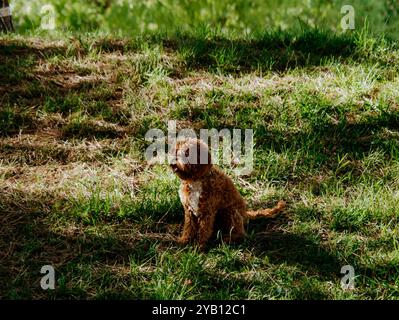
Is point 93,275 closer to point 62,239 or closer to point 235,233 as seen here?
point 62,239

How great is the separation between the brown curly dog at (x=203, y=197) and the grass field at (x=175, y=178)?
105 mm

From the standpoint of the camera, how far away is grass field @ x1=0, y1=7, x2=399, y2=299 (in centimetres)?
294

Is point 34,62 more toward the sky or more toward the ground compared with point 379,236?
more toward the sky

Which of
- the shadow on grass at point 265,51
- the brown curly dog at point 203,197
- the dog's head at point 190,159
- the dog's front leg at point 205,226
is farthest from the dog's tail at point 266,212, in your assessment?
the shadow on grass at point 265,51

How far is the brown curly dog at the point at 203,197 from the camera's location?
2.81 meters

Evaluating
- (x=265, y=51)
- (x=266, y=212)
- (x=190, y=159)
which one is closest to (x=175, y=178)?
(x=266, y=212)

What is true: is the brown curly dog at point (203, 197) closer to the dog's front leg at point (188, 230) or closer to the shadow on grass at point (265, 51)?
the dog's front leg at point (188, 230)

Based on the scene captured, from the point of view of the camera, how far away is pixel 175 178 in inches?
140

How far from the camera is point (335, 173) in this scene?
3693mm

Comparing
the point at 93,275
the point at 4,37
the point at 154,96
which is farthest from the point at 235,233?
the point at 4,37

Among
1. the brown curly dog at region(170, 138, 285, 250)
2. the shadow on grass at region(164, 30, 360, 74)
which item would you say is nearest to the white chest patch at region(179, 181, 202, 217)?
the brown curly dog at region(170, 138, 285, 250)

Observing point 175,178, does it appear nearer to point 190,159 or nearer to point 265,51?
point 190,159
